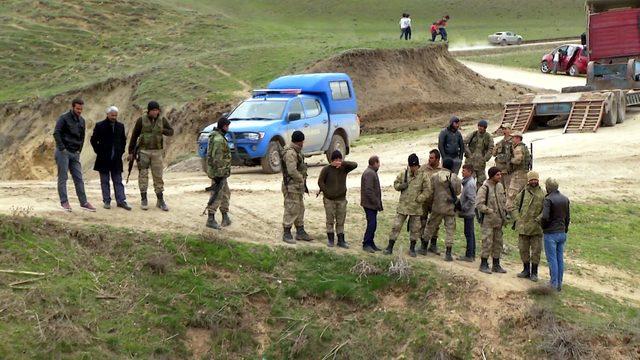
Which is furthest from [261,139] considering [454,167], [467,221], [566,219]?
[566,219]

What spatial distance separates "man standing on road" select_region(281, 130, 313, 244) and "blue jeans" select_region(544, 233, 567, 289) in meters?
3.52

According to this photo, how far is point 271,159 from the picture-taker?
64.7 ft

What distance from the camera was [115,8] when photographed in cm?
4453

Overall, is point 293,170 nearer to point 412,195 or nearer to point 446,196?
point 412,195

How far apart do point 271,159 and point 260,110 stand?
4.30 feet

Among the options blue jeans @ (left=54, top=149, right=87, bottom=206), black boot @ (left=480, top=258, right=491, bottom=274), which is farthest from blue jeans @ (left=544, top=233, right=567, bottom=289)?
blue jeans @ (left=54, top=149, right=87, bottom=206)

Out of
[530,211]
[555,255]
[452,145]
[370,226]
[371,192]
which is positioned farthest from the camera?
[452,145]

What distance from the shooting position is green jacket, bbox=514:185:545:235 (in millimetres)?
12523

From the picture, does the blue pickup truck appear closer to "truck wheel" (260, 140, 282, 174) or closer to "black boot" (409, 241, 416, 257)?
"truck wheel" (260, 140, 282, 174)

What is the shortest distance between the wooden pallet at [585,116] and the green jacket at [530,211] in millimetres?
12629

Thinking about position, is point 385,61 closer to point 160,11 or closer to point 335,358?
point 160,11

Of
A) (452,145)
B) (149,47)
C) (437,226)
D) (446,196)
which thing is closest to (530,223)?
(446,196)

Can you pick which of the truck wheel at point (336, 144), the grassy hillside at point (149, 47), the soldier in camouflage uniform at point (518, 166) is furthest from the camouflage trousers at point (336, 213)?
the grassy hillside at point (149, 47)

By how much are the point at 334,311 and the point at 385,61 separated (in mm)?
20713
